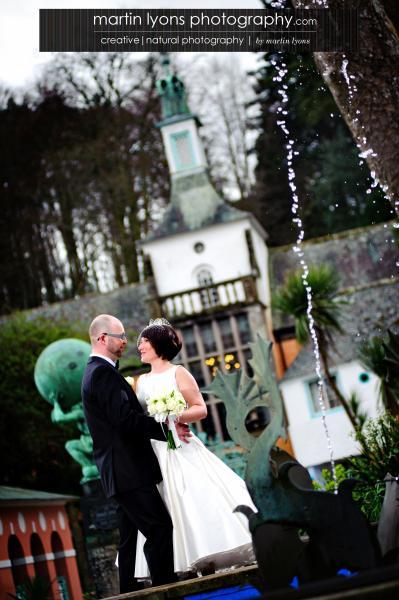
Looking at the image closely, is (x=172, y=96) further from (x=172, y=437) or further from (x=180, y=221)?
(x=172, y=437)

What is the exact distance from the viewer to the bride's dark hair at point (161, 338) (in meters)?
7.54

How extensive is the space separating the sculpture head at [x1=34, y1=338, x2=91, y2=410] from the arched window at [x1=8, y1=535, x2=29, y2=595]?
3238 millimetres

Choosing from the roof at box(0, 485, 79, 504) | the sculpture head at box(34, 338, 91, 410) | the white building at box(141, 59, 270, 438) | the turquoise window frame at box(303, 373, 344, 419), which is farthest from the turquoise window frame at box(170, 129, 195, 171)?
the sculpture head at box(34, 338, 91, 410)

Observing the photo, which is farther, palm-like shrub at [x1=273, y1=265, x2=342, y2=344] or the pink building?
palm-like shrub at [x1=273, y1=265, x2=342, y2=344]

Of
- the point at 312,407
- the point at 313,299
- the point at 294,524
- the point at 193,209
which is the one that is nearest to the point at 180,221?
the point at 193,209

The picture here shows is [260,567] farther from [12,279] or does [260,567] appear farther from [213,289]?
[12,279]

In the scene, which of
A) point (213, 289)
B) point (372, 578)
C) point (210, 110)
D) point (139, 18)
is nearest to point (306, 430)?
point (213, 289)

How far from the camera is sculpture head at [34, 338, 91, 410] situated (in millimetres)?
15117

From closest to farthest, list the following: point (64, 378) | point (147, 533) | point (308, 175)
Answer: point (147, 533) < point (64, 378) < point (308, 175)

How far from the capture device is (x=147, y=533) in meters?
6.77

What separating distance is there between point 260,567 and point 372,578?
46.4 inches

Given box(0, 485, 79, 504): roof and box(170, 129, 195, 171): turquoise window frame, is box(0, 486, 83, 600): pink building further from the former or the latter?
box(170, 129, 195, 171): turquoise window frame

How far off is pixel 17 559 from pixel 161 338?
11.2 metres

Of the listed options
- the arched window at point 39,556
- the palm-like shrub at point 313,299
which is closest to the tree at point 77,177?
the palm-like shrub at point 313,299
